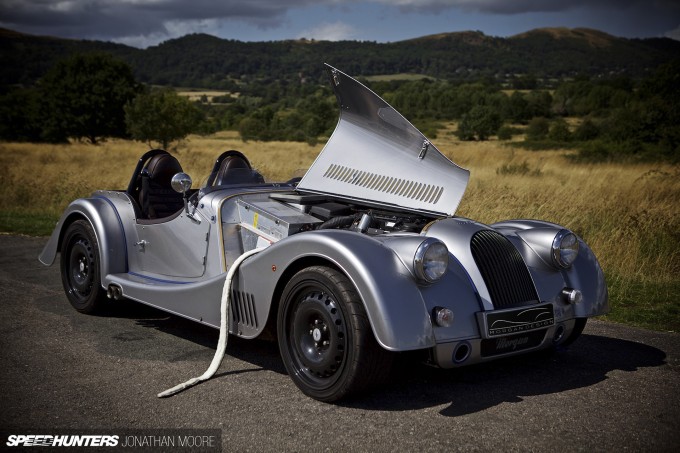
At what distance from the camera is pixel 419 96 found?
79.1 metres

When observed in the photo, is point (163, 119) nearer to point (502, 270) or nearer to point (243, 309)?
point (243, 309)

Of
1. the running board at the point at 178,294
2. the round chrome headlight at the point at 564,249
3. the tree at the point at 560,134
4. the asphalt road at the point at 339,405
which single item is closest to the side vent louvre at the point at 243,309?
the running board at the point at 178,294

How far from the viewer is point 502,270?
4.68m

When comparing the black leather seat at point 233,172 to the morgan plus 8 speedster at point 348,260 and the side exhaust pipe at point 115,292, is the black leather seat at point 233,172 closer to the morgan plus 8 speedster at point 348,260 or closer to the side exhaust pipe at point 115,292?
the morgan plus 8 speedster at point 348,260

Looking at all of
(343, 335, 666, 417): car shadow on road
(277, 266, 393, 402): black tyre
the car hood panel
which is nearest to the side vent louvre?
(277, 266, 393, 402): black tyre

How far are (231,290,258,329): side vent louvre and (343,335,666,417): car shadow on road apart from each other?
97 centimetres

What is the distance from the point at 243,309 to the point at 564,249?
2.44m

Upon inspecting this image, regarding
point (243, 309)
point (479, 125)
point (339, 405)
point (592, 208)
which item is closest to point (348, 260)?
point (339, 405)

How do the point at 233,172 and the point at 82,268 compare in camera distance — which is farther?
the point at 82,268

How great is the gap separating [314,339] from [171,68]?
20415 centimetres

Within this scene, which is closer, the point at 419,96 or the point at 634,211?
the point at 634,211

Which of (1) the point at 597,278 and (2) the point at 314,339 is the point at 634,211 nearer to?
(1) the point at 597,278

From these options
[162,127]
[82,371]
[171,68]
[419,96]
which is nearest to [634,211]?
[82,371]

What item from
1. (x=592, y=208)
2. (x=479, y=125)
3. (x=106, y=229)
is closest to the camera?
(x=106, y=229)
